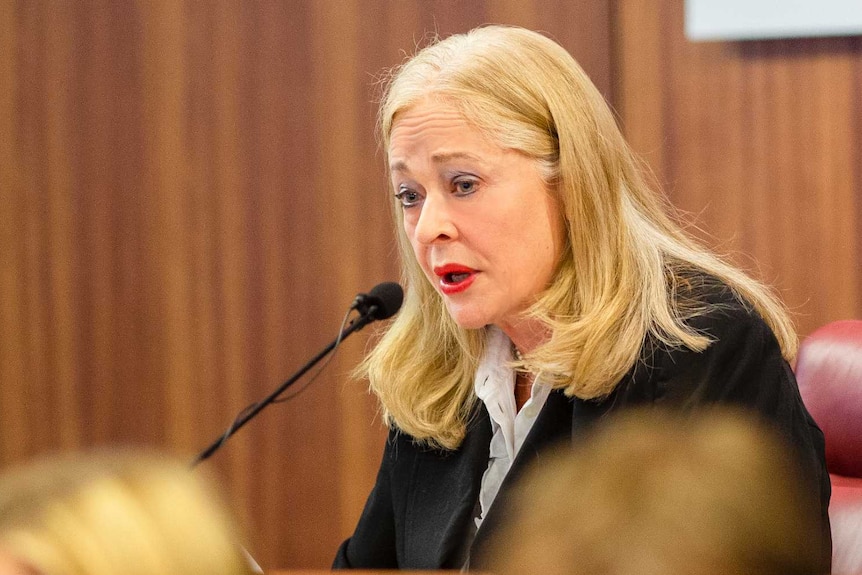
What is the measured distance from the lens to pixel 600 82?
2834 mm

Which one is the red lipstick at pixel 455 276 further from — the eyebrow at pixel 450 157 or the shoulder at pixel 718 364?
the shoulder at pixel 718 364

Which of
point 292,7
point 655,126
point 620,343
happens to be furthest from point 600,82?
point 620,343

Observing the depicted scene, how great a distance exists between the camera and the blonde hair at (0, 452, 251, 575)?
1.25 feet

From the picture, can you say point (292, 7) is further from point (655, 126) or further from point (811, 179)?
point (811, 179)

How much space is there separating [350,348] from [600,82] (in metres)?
0.99

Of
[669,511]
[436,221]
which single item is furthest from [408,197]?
[669,511]

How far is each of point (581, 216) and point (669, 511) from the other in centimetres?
137

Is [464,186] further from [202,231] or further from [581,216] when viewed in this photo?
[202,231]

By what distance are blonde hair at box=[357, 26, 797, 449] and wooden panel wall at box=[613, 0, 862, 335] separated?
3.16 ft

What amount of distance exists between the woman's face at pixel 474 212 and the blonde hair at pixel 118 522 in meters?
1.29

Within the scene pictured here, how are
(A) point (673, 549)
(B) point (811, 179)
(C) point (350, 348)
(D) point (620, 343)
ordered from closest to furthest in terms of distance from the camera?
(A) point (673, 549), (D) point (620, 343), (B) point (811, 179), (C) point (350, 348)

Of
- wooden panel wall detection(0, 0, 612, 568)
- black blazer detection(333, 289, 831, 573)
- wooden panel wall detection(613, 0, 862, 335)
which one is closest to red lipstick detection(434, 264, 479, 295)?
black blazer detection(333, 289, 831, 573)

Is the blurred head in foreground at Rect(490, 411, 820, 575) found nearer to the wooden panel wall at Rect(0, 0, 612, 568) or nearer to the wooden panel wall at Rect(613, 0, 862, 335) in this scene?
the wooden panel wall at Rect(613, 0, 862, 335)

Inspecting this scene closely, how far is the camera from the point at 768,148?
2.69 m
